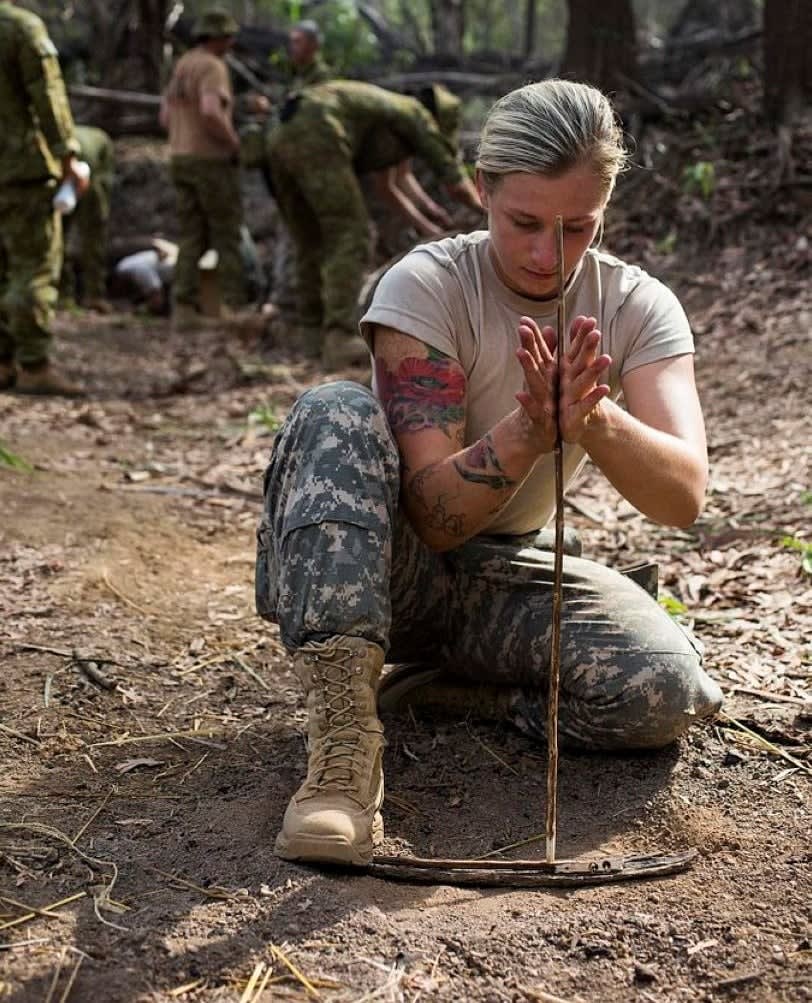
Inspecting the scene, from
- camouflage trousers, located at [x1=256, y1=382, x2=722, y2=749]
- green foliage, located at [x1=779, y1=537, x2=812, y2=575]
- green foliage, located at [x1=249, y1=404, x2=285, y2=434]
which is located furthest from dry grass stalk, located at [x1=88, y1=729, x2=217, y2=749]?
green foliage, located at [x1=249, y1=404, x2=285, y2=434]

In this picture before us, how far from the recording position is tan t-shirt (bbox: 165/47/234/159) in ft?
29.9

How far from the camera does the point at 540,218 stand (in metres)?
2.30

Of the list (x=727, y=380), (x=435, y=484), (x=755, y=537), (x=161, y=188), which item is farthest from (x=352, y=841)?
(x=161, y=188)

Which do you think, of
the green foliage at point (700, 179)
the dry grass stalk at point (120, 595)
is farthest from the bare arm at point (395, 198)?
the dry grass stalk at point (120, 595)

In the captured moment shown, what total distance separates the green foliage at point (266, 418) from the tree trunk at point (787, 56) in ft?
14.0

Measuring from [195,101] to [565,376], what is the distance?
25.9 feet

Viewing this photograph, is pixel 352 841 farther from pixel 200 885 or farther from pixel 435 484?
pixel 435 484

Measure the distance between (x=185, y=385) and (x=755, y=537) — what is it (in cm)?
438

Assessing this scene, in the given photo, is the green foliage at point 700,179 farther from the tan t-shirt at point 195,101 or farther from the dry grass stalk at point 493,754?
the dry grass stalk at point 493,754

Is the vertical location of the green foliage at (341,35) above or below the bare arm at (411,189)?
above

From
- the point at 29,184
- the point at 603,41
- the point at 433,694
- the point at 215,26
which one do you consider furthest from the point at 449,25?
the point at 433,694

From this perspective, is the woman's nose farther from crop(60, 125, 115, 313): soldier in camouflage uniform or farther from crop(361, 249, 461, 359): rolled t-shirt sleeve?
crop(60, 125, 115, 313): soldier in camouflage uniform

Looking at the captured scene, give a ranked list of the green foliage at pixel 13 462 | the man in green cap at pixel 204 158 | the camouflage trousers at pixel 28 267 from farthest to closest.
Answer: the man in green cap at pixel 204 158, the camouflage trousers at pixel 28 267, the green foliage at pixel 13 462

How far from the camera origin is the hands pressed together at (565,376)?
6.61 feet
